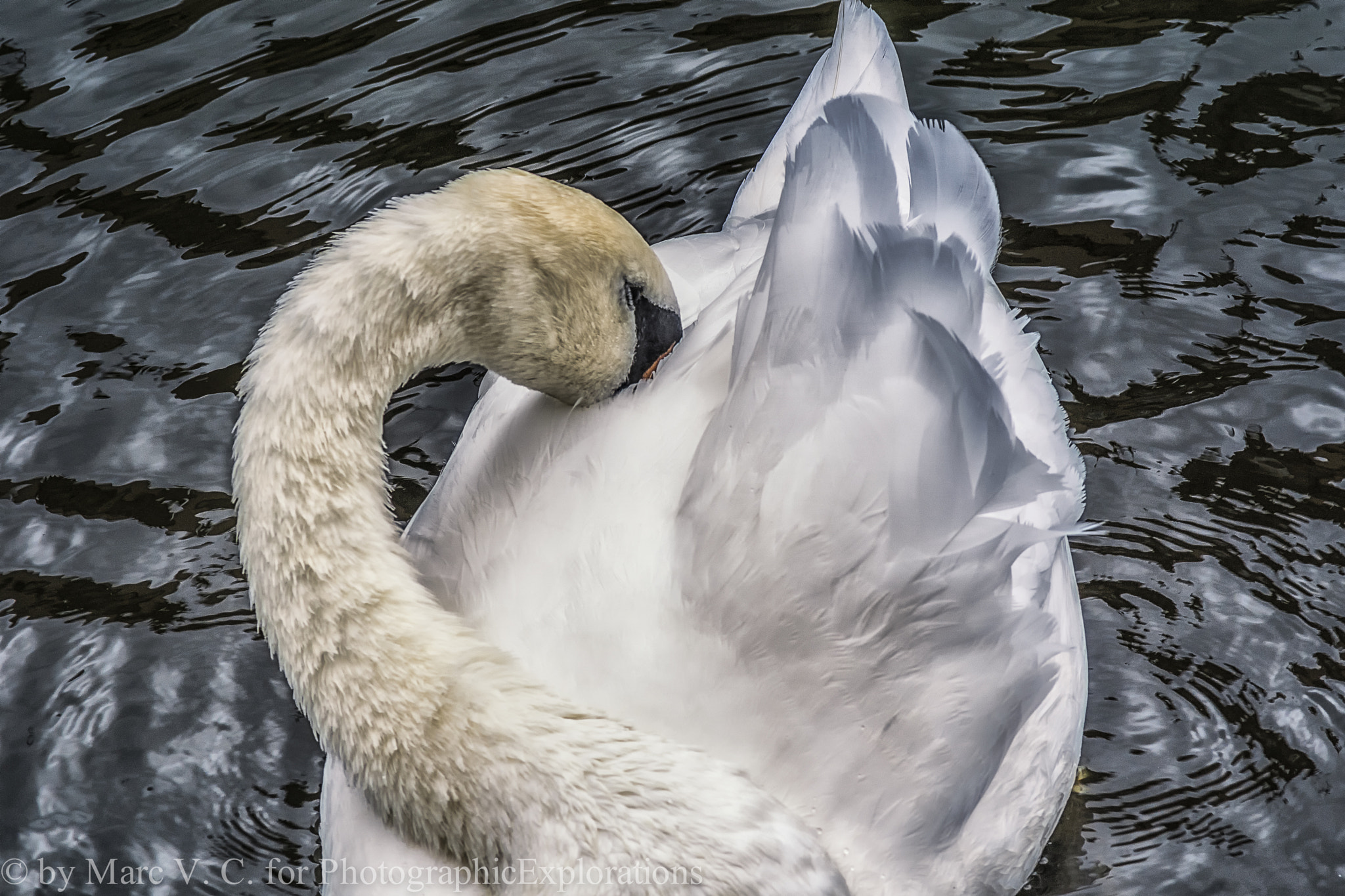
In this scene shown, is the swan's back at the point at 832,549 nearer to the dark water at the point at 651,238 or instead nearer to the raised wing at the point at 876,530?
the raised wing at the point at 876,530

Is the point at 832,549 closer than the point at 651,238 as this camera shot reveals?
Yes

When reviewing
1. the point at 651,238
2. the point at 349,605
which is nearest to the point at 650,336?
the point at 349,605

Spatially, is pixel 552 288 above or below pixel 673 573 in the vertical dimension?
above

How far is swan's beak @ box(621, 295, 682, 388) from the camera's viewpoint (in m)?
2.78

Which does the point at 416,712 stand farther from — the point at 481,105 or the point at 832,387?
the point at 481,105

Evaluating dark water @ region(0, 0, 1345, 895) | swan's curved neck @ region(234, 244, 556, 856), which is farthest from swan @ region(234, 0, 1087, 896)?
dark water @ region(0, 0, 1345, 895)

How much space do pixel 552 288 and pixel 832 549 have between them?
70 cm

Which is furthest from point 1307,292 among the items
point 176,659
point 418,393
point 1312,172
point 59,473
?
point 59,473

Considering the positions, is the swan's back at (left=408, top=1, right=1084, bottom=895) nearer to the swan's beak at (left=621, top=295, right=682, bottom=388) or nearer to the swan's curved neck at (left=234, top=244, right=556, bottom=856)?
the swan's beak at (left=621, top=295, right=682, bottom=388)

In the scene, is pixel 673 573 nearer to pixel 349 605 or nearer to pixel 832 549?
pixel 832 549

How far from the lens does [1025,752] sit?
2.77m

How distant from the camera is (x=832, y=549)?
2.46m

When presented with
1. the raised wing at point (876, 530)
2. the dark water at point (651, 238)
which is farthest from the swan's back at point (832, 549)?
the dark water at point (651, 238)

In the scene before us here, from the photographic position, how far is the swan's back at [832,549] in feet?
8.02
